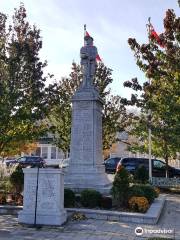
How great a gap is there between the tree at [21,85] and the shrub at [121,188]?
5.86 meters

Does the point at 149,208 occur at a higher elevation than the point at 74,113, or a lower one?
lower

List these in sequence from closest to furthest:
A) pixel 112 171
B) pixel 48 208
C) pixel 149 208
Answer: pixel 48 208, pixel 149 208, pixel 112 171

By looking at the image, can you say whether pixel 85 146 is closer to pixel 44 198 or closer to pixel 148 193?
pixel 148 193

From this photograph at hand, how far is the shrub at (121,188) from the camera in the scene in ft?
44.4

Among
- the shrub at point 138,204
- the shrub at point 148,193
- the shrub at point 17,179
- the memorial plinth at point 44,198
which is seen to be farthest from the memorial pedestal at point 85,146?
the memorial plinth at point 44,198

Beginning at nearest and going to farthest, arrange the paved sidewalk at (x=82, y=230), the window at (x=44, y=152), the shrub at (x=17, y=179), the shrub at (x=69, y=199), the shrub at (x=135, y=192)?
1. the paved sidewalk at (x=82, y=230)
2. the shrub at (x=69, y=199)
3. the shrub at (x=135, y=192)
4. the shrub at (x=17, y=179)
5. the window at (x=44, y=152)

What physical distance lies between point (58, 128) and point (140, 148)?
19.7 ft

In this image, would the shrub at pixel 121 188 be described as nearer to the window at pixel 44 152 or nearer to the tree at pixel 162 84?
the tree at pixel 162 84

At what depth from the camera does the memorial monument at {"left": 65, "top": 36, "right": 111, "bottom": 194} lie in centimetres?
1588

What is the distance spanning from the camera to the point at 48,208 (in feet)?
37.8

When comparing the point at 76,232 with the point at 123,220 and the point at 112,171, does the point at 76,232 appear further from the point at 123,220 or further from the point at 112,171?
the point at 112,171

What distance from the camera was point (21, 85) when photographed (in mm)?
18062

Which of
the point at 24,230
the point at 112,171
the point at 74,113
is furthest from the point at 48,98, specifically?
the point at 112,171

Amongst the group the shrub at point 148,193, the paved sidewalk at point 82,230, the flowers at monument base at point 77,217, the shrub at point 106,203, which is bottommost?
the paved sidewalk at point 82,230
